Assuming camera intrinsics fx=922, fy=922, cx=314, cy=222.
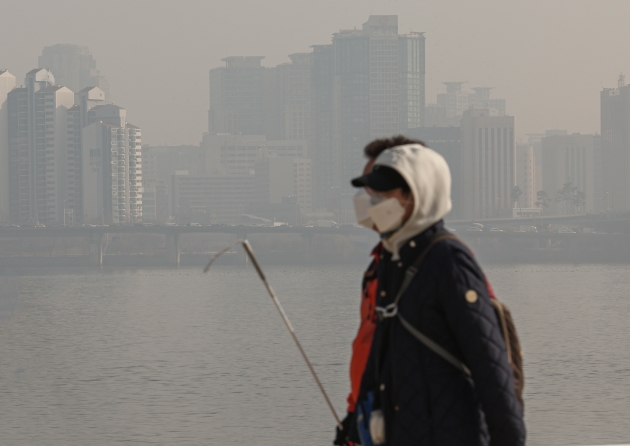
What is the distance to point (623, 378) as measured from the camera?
45.7 ft

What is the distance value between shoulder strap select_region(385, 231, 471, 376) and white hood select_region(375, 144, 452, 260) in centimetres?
3

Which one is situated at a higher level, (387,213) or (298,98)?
(298,98)

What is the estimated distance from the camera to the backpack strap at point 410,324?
1.10m

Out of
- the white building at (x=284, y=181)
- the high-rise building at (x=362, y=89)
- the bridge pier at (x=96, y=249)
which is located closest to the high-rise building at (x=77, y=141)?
the white building at (x=284, y=181)

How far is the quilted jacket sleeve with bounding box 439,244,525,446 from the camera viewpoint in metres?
1.06

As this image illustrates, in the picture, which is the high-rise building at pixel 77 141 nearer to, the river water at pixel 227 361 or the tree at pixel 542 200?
the river water at pixel 227 361

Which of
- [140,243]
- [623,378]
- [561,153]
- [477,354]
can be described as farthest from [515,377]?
[561,153]

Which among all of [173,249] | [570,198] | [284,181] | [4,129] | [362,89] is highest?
[362,89]

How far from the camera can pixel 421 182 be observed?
113cm

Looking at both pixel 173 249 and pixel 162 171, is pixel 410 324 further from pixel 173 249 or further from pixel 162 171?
pixel 162 171

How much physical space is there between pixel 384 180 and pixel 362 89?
7207 centimetres

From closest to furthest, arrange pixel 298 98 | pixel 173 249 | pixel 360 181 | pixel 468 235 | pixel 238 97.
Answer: pixel 360 181, pixel 468 235, pixel 173 249, pixel 298 98, pixel 238 97

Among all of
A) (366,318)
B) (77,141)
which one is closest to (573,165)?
(77,141)

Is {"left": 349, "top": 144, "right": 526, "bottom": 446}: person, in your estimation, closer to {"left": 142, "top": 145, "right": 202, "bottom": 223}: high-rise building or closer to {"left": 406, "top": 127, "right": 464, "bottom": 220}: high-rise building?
{"left": 406, "top": 127, "right": 464, "bottom": 220}: high-rise building
